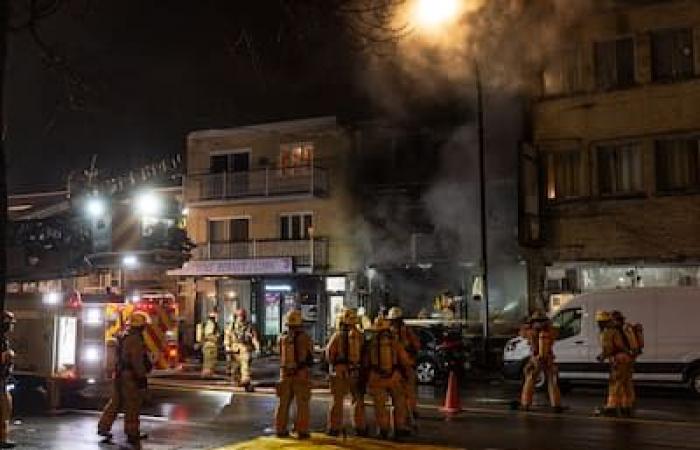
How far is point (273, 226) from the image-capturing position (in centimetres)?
3253

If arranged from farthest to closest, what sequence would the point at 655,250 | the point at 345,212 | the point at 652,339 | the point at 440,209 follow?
the point at 345,212 < the point at 440,209 < the point at 655,250 < the point at 652,339

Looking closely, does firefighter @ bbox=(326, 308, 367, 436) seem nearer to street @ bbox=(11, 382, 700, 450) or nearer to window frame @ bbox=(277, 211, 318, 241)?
street @ bbox=(11, 382, 700, 450)

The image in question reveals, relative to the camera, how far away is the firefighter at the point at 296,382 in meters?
11.3

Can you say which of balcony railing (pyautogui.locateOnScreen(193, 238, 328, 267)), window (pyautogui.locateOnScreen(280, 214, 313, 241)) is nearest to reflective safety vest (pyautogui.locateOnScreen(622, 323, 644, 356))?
balcony railing (pyautogui.locateOnScreen(193, 238, 328, 267))

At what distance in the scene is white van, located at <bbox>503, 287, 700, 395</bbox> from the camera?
16.6 meters

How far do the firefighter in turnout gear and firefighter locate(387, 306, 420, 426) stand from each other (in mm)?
3028

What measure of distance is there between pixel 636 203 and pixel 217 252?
15.7 meters

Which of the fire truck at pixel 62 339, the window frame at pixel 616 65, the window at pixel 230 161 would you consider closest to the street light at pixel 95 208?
the fire truck at pixel 62 339

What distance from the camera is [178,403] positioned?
51.1 feet

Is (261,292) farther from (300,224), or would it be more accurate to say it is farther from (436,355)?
(436,355)

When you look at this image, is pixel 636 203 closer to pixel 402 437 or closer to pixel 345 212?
pixel 345 212

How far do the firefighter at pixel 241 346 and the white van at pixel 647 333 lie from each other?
5427 mm

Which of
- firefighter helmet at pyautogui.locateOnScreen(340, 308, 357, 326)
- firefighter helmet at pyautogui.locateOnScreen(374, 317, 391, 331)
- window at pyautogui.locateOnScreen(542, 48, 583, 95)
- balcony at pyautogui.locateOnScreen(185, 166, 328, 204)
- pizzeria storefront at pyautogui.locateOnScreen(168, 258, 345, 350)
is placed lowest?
firefighter helmet at pyautogui.locateOnScreen(374, 317, 391, 331)

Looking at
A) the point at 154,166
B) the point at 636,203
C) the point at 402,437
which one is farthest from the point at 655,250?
the point at 154,166
